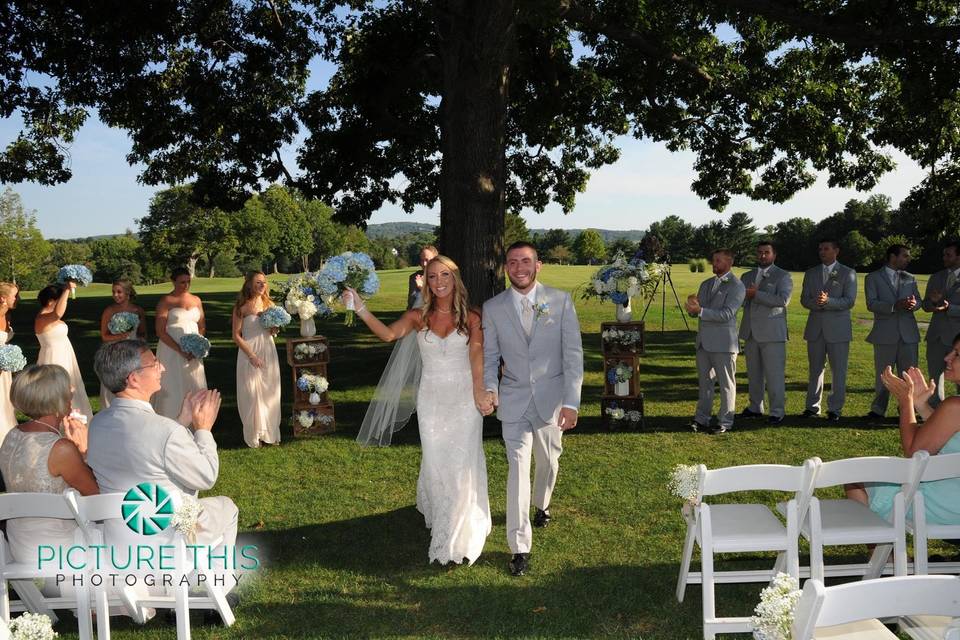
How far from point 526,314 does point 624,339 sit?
4.52 metres

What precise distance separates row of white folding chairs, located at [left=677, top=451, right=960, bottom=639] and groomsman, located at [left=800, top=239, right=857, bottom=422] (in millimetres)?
6081

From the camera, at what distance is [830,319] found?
1031cm

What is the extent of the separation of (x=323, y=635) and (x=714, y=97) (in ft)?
49.9

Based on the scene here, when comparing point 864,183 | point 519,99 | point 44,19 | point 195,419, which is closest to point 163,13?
point 44,19

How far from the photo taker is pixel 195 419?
180 inches

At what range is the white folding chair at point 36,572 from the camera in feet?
13.0

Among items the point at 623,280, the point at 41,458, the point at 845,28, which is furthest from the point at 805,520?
the point at 845,28

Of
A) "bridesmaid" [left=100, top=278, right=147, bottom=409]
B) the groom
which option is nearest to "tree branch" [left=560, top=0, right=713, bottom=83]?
the groom

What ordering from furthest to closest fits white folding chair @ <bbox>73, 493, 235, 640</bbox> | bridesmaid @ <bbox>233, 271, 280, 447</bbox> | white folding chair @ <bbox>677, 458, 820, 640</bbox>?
bridesmaid @ <bbox>233, 271, 280, 447</bbox> < white folding chair @ <bbox>677, 458, 820, 640</bbox> < white folding chair @ <bbox>73, 493, 235, 640</bbox>

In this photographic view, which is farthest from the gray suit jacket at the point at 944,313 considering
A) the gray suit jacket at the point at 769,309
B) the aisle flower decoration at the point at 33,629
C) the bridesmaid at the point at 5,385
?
the bridesmaid at the point at 5,385

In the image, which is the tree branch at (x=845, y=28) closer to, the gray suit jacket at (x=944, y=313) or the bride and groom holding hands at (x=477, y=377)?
the gray suit jacket at (x=944, y=313)

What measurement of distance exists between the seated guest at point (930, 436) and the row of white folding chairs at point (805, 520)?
1.03 feet

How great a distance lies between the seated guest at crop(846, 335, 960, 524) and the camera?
4.68 meters

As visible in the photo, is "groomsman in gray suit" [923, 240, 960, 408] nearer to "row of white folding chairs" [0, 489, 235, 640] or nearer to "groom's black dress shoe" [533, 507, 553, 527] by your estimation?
"groom's black dress shoe" [533, 507, 553, 527]
